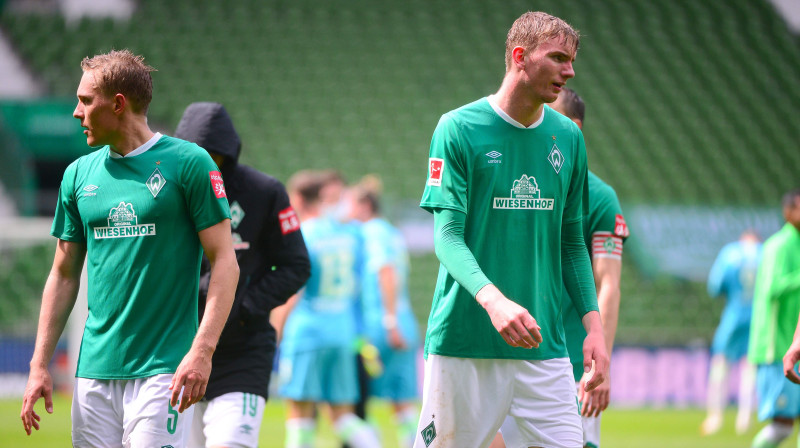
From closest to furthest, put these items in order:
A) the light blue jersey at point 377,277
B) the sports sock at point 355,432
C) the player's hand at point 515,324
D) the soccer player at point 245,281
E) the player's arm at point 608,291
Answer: the player's hand at point 515,324 → the player's arm at point 608,291 → the soccer player at point 245,281 → the sports sock at point 355,432 → the light blue jersey at point 377,277

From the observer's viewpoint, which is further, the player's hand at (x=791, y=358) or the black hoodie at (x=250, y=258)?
the black hoodie at (x=250, y=258)

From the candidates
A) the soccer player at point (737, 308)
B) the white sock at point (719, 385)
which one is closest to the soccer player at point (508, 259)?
the white sock at point (719, 385)

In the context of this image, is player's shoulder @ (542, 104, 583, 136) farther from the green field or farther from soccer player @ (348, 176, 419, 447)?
the green field

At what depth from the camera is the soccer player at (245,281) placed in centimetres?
456

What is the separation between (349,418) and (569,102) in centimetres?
408

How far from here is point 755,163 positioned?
20.1 m

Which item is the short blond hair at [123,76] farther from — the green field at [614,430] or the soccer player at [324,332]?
the green field at [614,430]

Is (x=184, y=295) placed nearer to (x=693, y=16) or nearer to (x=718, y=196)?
(x=718, y=196)

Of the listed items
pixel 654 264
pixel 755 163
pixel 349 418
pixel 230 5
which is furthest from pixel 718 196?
pixel 349 418

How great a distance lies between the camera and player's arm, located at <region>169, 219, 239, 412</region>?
329 cm

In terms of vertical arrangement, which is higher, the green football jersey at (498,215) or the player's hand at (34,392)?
the green football jersey at (498,215)

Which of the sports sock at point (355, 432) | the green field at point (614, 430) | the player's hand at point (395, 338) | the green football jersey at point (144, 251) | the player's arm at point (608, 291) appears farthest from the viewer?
the green field at point (614, 430)

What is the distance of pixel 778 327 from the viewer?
762cm

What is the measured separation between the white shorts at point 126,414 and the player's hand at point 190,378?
6.6 inches
